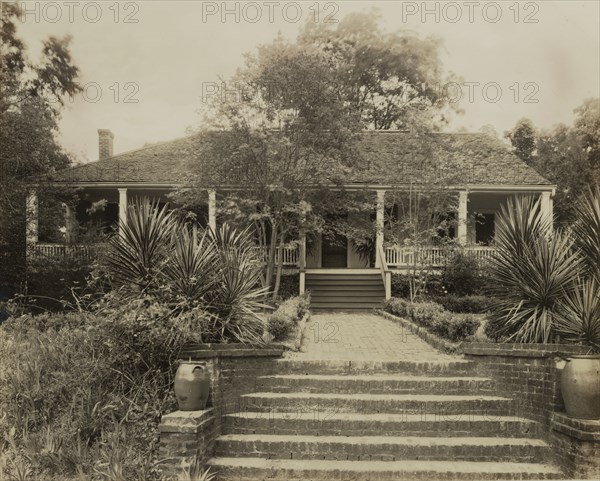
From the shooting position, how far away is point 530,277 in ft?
23.1

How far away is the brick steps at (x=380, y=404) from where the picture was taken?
6352mm

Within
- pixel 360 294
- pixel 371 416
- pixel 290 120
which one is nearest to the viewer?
pixel 371 416

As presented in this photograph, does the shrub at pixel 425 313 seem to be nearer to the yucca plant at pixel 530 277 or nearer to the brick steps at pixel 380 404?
the yucca plant at pixel 530 277

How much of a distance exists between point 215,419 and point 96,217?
49.7 feet

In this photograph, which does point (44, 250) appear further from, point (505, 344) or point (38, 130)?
point (505, 344)

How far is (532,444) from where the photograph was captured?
5875 millimetres

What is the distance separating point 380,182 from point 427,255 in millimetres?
3130

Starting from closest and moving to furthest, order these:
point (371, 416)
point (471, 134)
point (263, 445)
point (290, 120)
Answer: point (263, 445)
point (371, 416)
point (290, 120)
point (471, 134)

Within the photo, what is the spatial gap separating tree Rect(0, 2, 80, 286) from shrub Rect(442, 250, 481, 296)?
1177 centimetres

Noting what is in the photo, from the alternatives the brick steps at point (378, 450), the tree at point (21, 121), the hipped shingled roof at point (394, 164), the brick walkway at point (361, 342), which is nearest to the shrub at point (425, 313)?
the brick walkway at point (361, 342)

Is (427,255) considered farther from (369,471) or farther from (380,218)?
(369,471)

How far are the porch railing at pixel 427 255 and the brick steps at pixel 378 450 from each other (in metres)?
8.30

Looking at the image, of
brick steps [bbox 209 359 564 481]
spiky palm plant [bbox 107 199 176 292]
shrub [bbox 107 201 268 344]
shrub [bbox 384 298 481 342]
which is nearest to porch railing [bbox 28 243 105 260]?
spiky palm plant [bbox 107 199 176 292]

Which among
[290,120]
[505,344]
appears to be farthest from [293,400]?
[290,120]
